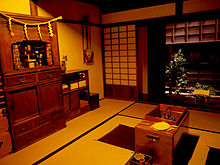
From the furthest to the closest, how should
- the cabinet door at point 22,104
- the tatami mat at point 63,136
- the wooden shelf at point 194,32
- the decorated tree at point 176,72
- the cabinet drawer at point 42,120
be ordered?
the decorated tree at point 176,72, the wooden shelf at point 194,32, the cabinet drawer at point 42,120, the cabinet door at point 22,104, the tatami mat at point 63,136

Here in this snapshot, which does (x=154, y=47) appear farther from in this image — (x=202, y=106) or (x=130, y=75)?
(x=202, y=106)

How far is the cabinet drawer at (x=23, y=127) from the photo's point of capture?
2900 millimetres

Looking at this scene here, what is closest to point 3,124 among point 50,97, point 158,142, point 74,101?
point 50,97

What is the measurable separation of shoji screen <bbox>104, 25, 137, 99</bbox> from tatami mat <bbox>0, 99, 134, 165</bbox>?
73 centimetres

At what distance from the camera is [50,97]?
346cm

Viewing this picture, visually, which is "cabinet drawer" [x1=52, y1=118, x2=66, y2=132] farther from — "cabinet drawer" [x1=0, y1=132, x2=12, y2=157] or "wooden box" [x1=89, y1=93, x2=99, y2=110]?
"wooden box" [x1=89, y1=93, x2=99, y2=110]

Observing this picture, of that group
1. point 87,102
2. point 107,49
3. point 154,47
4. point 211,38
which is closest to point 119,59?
point 107,49

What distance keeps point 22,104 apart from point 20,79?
0.42 metres

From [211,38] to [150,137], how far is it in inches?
192

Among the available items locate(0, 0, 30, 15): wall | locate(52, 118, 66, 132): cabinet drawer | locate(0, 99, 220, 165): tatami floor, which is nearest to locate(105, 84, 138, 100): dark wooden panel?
locate(0, 99, 220, 165): tatami floor

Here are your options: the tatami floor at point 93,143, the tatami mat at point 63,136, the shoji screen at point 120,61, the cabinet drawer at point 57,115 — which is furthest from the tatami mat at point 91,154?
the shoji screen at point 120,61

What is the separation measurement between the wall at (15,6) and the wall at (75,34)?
296 mm

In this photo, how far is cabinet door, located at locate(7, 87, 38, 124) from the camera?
2.85m

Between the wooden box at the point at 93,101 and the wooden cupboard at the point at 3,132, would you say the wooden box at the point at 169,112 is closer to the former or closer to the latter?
the wooden box at the point at 93,101
